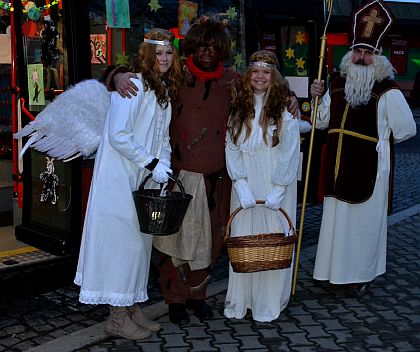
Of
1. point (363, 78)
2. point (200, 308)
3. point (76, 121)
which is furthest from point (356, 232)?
point (76, 121)

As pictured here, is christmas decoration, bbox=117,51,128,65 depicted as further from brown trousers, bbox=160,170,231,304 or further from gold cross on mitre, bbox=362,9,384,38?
gold cross on mitre, bbox=362,9,384,38

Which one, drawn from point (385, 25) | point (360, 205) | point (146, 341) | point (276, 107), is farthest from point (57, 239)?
point (385, 25)

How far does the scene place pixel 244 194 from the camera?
4.28 m

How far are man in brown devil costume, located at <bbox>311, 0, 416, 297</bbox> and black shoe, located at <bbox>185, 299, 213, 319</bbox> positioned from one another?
1.06 meters

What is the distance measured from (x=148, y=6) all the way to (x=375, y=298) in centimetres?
288

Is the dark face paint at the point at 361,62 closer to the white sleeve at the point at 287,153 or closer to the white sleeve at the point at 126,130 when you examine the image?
the white sleeve at the point at 287,153

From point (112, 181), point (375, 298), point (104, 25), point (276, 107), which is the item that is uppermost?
point (104, 25)

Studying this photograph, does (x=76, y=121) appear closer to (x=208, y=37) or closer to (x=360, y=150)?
(x=208, y=37)

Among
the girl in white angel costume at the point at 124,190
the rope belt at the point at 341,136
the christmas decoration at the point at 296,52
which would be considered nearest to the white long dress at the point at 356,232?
the rope belt at the point at 341,136

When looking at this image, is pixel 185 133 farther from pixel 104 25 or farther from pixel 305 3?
pixel 305 3

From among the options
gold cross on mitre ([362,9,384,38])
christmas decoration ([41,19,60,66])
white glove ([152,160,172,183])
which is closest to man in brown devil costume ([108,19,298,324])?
white glove ([152,160,172,183])

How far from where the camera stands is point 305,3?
A: 22.3 feet

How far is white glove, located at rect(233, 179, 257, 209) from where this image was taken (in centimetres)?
426

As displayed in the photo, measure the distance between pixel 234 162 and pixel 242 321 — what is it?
A: 112cm
